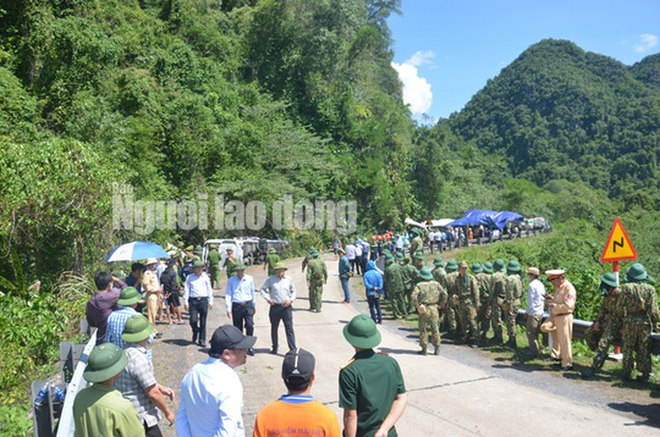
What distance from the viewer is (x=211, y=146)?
31469 millimetres

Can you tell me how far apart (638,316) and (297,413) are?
22.2 ft

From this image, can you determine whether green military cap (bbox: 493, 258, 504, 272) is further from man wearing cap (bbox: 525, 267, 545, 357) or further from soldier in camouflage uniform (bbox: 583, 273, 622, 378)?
soldier in camouflage uniform (bbox: 583, 273, 622, 378)

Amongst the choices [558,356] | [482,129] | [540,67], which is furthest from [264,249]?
[540,67]

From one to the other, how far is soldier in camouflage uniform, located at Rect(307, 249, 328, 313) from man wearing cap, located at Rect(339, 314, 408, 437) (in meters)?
9.73

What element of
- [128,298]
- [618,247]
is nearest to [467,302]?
[618,247]

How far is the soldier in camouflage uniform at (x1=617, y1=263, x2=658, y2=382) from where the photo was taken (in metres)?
7.64

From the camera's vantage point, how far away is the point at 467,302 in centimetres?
1075

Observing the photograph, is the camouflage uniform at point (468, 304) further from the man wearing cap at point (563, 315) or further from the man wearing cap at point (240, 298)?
the man wearing cap at point (240, 298)

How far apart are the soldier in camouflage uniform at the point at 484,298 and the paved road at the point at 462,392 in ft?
2.35

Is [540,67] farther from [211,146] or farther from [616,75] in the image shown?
[211,146]

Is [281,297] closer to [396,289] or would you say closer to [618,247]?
[396,289]

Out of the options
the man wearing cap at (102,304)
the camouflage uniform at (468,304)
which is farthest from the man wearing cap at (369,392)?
the camouflage uniform at (468,304)

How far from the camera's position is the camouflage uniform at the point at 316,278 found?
44.6 feet

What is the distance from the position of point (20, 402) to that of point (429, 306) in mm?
7948
